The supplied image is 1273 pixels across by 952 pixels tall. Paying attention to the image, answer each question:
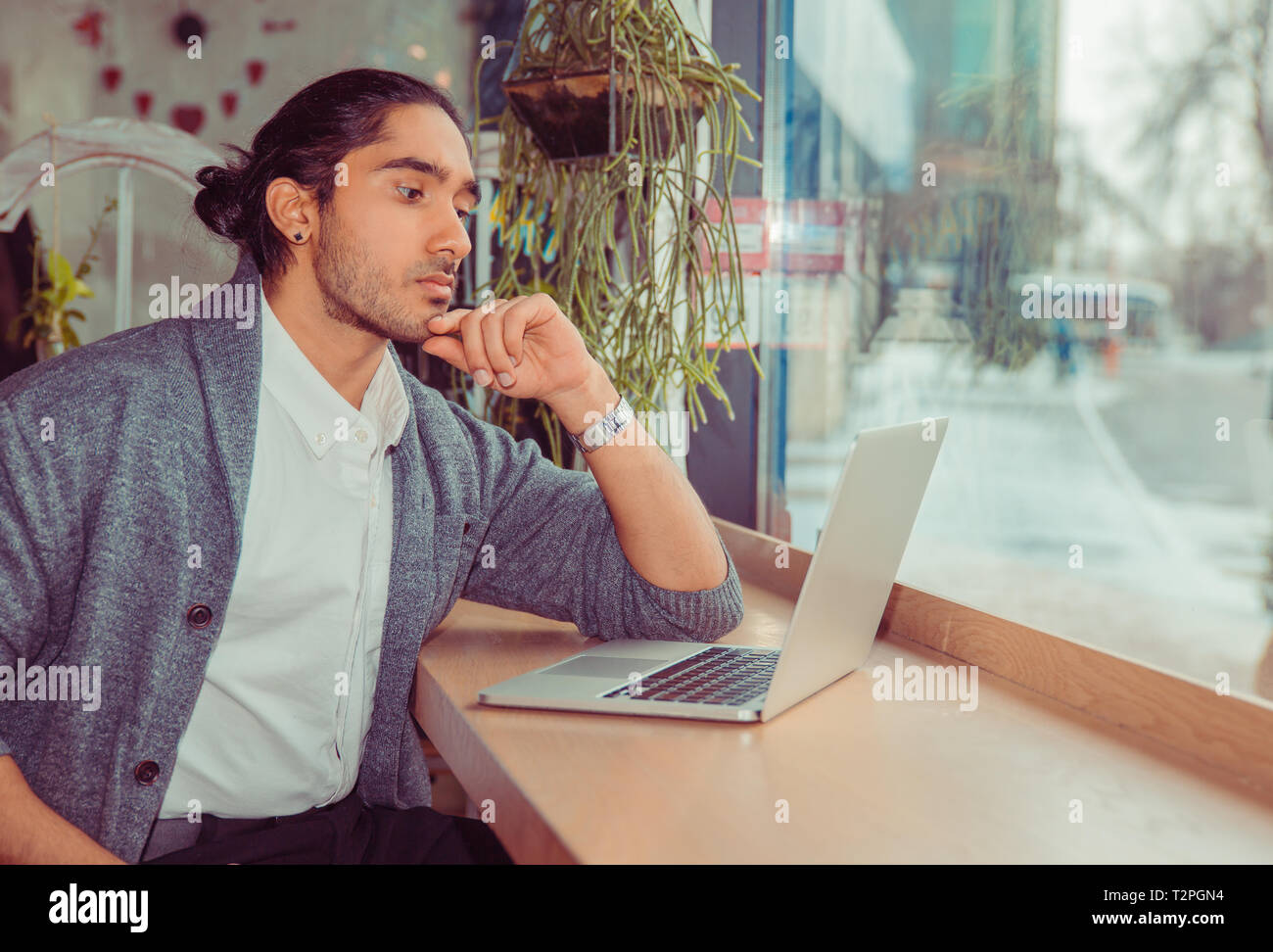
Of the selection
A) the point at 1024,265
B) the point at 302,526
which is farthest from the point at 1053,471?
the point at 302,526

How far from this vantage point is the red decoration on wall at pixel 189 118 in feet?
9.03

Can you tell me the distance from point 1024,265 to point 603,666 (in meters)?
1.10

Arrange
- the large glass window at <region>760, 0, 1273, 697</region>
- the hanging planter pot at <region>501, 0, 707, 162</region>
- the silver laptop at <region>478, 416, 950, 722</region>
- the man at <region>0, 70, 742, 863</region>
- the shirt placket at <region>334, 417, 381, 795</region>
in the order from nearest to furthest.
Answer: the silver laptop at <region>478, 416, 950, 722</region> → the man at <region>0, 70, 742, 863</region> → the shirt placket at <region>334, 417, 381, 795</region> → the hanging planter pot at <region>501, 0, 707, 162</region> → the large glass window at <region>760, 0, 1273, 697</region>

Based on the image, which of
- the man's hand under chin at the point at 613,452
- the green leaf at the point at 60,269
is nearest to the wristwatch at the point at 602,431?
the man's hand under chin at the point at 613,452

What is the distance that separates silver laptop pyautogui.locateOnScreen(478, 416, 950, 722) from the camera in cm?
89

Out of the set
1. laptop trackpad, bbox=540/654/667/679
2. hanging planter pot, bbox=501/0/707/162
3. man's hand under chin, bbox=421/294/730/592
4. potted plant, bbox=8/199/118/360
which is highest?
hanging planter pot, bbox=501/0/707/162

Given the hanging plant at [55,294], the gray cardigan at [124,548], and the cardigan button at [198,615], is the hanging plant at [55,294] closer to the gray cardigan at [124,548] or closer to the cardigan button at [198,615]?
the gray cardigan at [124,548]

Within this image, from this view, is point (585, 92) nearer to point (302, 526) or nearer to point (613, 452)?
point (613, 452)

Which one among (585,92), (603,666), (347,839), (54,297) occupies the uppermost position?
(585,92)

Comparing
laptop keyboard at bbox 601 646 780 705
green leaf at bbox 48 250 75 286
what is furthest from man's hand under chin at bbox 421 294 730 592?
green leaf at bbox 48 250 75 286

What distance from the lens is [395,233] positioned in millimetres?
1281

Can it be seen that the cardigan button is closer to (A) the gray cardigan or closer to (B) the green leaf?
(A) the gray cardigan

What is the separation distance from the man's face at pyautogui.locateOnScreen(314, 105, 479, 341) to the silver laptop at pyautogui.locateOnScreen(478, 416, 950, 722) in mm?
482
